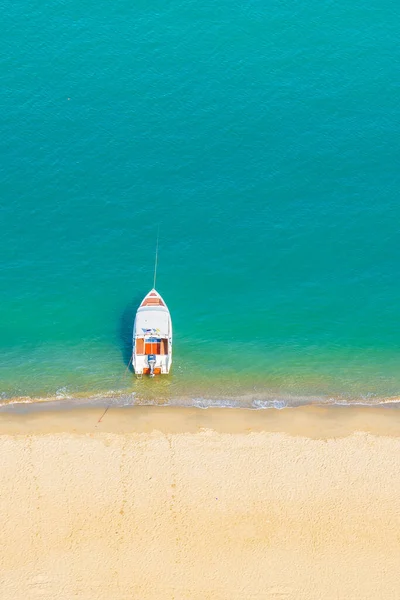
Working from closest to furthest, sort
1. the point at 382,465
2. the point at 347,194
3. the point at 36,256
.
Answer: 1. the point at 382,465
2. the point at 36,256
3. the point at 347,194

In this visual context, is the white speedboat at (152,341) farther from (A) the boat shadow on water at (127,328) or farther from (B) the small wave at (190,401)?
(B) the small wave at (190,401)

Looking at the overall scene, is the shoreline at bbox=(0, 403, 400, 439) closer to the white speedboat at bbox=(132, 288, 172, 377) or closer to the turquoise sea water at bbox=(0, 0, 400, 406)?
the turquoise sea water at bbox=(0, 0, 400, 406)

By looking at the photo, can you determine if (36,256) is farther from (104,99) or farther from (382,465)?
(382,465)

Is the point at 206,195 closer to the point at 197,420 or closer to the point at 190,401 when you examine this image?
the point at 190,401

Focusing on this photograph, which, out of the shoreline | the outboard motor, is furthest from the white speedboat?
the shoreline

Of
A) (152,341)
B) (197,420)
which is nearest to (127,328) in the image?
(152,341)

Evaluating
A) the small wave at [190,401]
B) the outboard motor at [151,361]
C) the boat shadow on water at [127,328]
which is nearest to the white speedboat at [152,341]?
the outboard motor at [151,361]

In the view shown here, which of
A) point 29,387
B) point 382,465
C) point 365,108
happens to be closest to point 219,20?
point 365,108
